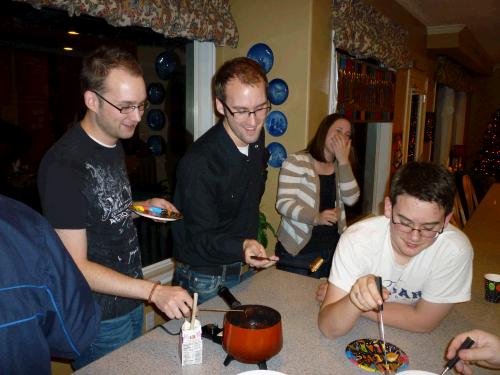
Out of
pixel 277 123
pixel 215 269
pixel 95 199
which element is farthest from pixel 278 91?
pixel 95 199

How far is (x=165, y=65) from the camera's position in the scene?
2.83m

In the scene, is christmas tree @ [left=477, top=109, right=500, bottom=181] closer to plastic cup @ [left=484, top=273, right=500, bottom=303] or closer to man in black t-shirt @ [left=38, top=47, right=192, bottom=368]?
plastic cup @ [left=484, top=273, right=500, bottom=303]

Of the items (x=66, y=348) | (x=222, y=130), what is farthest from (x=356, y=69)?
(x=66, y=348)

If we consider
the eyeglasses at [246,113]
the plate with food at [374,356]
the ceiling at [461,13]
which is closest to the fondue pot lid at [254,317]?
the plate with food at [374,356]

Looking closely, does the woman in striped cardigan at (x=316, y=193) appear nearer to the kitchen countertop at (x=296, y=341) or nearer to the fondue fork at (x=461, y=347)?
Result: the kitchen countertop at (x=296, y=341)

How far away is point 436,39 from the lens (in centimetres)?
550

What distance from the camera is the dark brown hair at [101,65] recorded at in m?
1.30

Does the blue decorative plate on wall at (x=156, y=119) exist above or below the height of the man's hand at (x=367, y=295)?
above

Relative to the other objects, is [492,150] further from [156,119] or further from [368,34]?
[156,119]

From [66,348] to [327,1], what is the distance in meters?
2.87

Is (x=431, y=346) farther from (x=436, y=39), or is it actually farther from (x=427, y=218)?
(x=436, y=39)

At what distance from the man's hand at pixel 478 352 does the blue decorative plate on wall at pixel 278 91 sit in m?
2.16

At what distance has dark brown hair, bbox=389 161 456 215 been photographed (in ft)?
3.67

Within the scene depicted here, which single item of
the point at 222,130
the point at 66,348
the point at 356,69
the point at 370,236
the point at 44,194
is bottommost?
the point at 66,348
